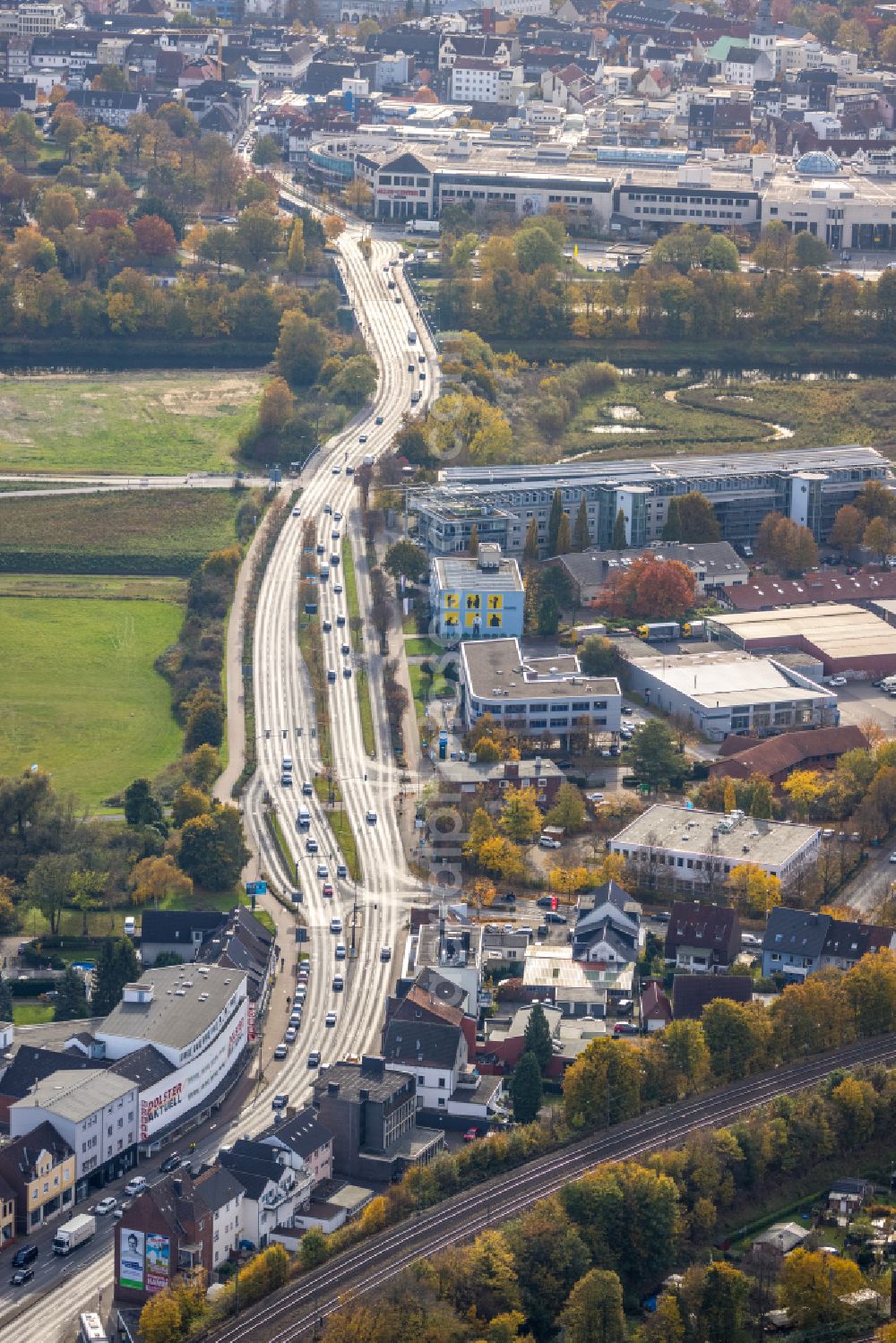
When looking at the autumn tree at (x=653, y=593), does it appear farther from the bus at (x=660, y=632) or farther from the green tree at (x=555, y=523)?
the green tree at (x=555, y=523)

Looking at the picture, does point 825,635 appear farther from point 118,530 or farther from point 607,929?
point 118,530

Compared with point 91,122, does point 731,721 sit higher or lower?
lower

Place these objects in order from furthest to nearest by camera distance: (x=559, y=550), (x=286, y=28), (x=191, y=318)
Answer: (x=286, y=28) → (x=191, y=318) → (x=559, y=550)

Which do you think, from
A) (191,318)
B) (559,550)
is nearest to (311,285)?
(191,318)

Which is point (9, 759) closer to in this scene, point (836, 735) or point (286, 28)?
point (836, 735)

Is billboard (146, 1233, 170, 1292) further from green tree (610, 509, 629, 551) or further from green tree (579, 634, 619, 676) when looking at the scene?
green tree (610, 509, 629, 551)

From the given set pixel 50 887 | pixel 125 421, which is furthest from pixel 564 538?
pixel 50 887

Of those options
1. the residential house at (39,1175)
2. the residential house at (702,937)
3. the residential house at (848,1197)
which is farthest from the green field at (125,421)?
the residential house at (848,1197)
